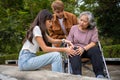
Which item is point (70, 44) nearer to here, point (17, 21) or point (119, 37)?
point (119, 37)

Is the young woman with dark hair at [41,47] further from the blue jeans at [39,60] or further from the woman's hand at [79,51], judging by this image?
the woman's hand at [79,51]

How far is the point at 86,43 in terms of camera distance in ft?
16.8

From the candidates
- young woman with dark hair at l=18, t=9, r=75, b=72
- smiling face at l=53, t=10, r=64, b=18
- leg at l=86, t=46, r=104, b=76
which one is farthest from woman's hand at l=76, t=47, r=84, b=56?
smiling face at l=53, t=10, r=64, b=18

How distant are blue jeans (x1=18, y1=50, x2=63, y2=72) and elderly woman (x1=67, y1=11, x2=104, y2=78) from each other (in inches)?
13.9

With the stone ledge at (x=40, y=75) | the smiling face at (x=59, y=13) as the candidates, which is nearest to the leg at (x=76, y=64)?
the stone ledge at (x=40, y=75)

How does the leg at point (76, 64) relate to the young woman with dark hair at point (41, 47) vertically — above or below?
below

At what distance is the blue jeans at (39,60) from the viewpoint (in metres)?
4.39

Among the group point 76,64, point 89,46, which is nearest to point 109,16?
point 89,46

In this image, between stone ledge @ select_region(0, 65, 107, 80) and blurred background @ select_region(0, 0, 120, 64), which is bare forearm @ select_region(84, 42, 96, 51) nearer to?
stone ledge @ select_region(0, 65, 107, 80)

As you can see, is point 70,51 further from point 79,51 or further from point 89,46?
point 89,46

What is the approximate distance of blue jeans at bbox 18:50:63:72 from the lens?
4391 millimetres

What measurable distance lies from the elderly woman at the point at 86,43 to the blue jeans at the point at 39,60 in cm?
35

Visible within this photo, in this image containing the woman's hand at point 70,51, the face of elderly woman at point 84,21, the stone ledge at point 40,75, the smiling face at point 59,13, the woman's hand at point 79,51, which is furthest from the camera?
the smiling face at point 59,13

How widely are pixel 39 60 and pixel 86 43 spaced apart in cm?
102
